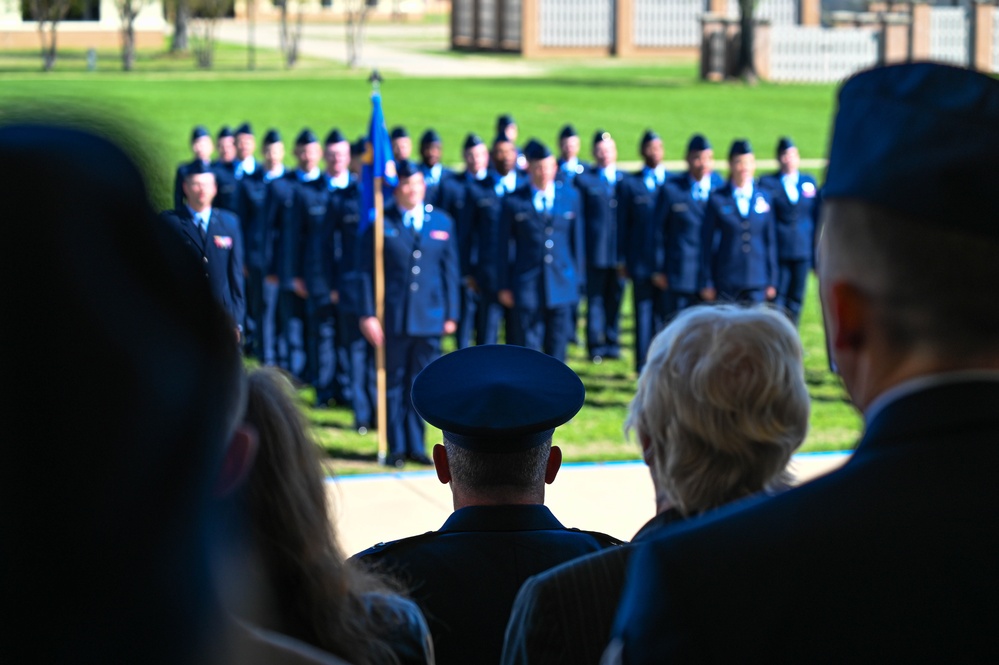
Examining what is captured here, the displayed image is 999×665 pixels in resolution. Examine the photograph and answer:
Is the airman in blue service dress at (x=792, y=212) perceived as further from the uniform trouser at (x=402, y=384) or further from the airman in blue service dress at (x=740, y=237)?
the uniform trouser at (x=402, y=384)

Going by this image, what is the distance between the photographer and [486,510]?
9.22ft

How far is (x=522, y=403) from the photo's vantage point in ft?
9.64

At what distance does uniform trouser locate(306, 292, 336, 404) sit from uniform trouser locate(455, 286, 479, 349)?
1.15 metres

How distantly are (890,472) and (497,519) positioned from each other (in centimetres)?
154

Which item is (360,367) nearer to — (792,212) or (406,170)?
(406,170)

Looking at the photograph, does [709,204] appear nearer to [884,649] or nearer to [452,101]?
[884,649]

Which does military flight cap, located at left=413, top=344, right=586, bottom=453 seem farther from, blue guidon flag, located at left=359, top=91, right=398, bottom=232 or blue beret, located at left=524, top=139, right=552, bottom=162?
blue beret, located at left=524, top=139, right=552, bottom=162

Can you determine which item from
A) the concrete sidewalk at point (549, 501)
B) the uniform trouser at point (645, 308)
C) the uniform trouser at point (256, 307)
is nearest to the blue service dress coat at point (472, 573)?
the concrete sidewalk at point (549, 501)

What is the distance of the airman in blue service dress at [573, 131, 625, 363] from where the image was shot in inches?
478

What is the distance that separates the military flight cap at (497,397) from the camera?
2.87 metres

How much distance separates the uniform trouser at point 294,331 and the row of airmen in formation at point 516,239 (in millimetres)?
11

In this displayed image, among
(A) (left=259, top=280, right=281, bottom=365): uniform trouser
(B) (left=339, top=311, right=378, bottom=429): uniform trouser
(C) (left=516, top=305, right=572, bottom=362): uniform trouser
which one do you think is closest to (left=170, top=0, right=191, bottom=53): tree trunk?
(A) (left=259, top=280, right=281, bottom=365): uniform trouser

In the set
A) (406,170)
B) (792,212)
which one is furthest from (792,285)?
(406,170)

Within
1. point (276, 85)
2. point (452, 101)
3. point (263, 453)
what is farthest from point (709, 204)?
point (276, 85)
